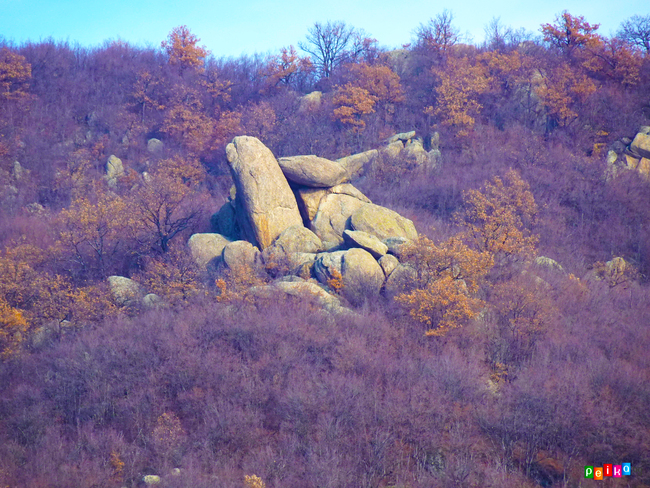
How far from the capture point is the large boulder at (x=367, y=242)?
18172 mm

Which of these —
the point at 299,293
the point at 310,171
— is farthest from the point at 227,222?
the point at 299,293

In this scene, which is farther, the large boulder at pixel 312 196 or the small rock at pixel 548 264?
the large boulder at pixel 312 196

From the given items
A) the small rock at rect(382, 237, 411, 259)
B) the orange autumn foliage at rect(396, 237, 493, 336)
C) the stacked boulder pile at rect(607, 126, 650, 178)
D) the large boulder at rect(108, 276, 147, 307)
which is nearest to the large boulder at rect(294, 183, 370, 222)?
the small rock at rect(382, 237, 411, 259)

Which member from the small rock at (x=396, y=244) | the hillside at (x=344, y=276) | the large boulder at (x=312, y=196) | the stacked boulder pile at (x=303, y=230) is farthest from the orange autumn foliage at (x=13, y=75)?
the small rock at (x=396, y=244)

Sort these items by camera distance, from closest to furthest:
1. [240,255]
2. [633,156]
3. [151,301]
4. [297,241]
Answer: [151,301], [240,255], [297,241], [633,156]

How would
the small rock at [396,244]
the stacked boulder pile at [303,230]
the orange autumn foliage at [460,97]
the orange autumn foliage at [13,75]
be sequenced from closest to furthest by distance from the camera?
the stacked boulder pile at [303,230] → the small rock at [396,244] → the orange autumn foliage at [460,97] → the orange autumn foliage at [13,75]

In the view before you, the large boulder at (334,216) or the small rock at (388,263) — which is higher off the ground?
the large boulder at (334,216)

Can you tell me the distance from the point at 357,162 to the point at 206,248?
472 inches

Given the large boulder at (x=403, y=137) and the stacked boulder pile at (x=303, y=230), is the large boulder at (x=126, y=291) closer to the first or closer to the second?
the stacked boulder pile at (x=303, y=230)

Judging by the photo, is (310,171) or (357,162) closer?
(310,171)

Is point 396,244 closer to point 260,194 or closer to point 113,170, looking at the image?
point 260,194

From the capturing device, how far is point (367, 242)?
60.1 feet

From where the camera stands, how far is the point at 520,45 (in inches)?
1453

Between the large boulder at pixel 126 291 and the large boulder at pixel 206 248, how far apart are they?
2412mm
